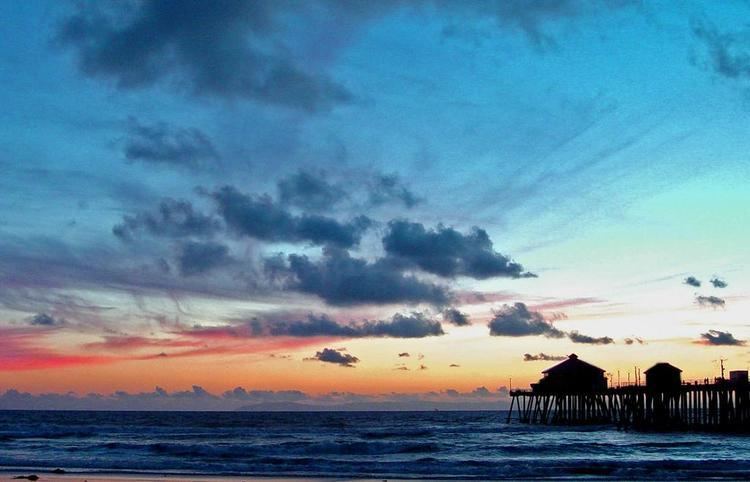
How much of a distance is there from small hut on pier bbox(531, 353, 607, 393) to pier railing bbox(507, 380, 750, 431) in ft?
1.75

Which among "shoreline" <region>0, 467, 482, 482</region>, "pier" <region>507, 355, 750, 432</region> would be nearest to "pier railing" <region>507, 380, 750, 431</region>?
"pier" <region>507, 355, 750, 432</region>

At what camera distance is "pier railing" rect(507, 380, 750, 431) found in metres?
56.5

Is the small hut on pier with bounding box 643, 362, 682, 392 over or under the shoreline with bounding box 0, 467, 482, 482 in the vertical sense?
over

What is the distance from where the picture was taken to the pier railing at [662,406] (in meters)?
56.5

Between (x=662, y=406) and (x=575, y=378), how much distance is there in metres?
10.2

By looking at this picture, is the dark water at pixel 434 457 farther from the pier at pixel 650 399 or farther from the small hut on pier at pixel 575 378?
the small hut on pier at pixel 575 378

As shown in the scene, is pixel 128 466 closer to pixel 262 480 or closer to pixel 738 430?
pixel 262 480

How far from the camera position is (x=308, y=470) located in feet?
118

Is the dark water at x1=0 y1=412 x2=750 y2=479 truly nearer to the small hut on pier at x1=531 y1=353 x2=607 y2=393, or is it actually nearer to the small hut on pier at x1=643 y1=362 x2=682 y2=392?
the small hut on pier at x1=643 y1=362 x2=682 y2=392

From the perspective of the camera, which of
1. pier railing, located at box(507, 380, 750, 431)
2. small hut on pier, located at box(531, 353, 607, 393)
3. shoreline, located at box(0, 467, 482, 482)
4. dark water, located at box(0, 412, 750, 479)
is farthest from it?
small hut on pier, located at box(531, 353, 607, 393)

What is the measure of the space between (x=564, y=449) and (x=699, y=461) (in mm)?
9973

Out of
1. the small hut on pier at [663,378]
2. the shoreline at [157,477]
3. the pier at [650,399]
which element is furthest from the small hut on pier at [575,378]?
the shoreline at [157,477]

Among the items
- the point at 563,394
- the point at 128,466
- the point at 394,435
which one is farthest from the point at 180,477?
→ the point at 563,394

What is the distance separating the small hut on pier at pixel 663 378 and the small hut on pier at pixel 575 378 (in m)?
8.70
